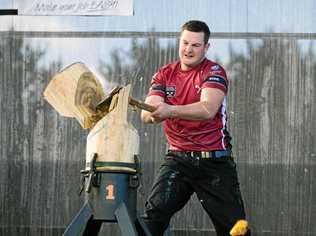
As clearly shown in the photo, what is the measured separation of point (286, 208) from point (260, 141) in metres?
0.48

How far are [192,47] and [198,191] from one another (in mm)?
675

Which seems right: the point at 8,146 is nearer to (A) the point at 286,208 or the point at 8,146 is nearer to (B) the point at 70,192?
(B) the point at 70,192

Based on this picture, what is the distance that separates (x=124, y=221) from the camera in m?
2.99

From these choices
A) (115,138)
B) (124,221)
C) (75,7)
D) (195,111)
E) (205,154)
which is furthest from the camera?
(75,7)

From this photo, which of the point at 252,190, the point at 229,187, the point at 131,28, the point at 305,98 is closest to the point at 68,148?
the point at 131,28

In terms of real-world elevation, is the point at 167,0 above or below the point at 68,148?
above

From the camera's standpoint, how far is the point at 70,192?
541cm

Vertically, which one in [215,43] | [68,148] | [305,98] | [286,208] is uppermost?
[215,43]

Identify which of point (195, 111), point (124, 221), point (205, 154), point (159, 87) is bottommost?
point (124, 221)

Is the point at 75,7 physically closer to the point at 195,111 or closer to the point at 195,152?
the point at 195,152

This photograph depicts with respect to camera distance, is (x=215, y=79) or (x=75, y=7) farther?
(x=75, y=7)

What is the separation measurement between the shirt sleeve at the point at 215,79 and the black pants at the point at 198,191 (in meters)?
0.36

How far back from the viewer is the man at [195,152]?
12.0ft

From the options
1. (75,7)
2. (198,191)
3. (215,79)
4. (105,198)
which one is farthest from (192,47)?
(75,7)
